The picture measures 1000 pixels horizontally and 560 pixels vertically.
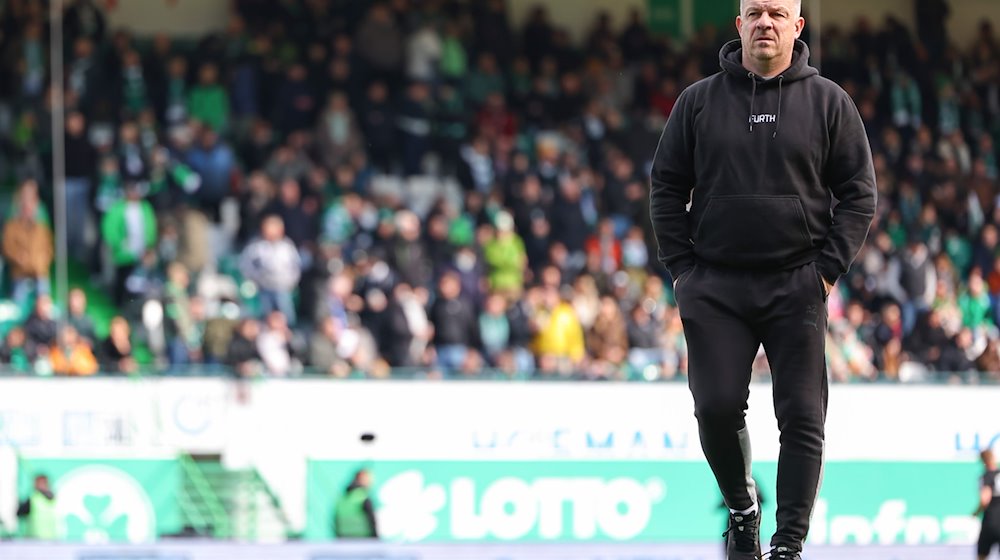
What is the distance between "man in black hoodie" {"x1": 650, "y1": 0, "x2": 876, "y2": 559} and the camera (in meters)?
6.33

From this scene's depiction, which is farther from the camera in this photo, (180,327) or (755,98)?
(180,327)

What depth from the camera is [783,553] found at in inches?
250

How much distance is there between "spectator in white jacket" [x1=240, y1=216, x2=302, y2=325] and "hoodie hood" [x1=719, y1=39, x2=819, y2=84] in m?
12.4

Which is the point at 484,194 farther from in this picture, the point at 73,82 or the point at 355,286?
the point at 73,82

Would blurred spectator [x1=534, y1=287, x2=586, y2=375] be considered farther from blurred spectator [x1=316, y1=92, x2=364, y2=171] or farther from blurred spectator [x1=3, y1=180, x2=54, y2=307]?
blurred spectator [x1=3, y1=180, x2=54, y2=307]

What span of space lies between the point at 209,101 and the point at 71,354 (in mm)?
4651

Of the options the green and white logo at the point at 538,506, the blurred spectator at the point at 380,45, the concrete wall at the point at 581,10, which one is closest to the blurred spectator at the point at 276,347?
the green and white logo at the point at 538,506

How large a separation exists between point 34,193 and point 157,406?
380 cm

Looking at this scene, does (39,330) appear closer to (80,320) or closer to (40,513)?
(80,320)

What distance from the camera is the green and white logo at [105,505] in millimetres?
15898

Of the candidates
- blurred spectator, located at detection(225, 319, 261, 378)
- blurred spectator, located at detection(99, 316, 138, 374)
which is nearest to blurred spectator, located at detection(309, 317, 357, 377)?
blurred spectator, located at detection(225, 319, 261, 378)

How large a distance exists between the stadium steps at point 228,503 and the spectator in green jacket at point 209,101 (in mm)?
5771

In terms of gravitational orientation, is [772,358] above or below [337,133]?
below

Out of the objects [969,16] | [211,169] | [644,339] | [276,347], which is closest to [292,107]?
[211,169]
